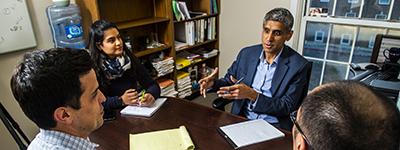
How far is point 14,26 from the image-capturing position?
1995 mm

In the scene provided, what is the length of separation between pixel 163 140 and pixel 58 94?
1.85 ft

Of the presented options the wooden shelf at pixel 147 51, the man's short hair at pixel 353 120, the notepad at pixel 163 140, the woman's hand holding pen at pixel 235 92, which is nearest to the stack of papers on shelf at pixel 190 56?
the wooden shelf at pixel 147 51

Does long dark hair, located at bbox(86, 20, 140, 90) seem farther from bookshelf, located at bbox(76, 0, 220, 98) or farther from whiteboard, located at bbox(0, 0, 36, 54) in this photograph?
whiteboard, located at bbox(0, 0, 36, 54)

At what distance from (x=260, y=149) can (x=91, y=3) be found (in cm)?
181

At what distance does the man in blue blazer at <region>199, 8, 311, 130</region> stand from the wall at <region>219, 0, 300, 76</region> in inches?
43.5

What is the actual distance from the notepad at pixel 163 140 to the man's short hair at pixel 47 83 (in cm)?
43

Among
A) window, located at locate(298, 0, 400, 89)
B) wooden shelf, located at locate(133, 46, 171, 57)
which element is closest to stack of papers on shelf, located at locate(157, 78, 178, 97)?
wooden shelf, located at locate(133, 46, 171, 57)

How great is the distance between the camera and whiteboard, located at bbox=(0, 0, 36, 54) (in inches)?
76.2

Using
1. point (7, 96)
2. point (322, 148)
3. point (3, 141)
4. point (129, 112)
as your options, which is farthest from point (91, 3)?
point (322, 148)

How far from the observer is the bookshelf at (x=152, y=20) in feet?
8.33

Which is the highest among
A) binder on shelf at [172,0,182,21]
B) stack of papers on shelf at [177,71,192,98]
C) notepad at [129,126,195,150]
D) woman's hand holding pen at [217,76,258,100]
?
binder on shelf at [172,0,182,21]

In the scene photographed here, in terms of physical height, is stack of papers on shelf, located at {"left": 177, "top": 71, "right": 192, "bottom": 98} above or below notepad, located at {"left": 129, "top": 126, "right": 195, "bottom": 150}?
below

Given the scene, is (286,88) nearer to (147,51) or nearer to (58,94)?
(58,94)

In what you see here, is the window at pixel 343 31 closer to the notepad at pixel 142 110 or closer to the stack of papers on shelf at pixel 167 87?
the stack of papers on shelf at pixel 167 87
